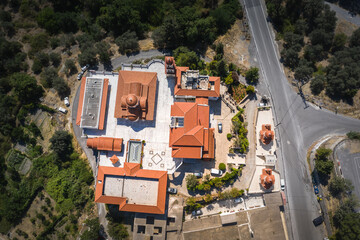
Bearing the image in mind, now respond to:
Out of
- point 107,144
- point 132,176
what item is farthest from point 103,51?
point 132,176

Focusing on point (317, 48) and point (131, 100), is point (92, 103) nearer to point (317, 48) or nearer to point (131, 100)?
point (131, 100)

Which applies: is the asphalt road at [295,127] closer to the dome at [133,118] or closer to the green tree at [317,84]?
the green tree at [317,84]

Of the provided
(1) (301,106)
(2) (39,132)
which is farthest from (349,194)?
(2) (39,132)

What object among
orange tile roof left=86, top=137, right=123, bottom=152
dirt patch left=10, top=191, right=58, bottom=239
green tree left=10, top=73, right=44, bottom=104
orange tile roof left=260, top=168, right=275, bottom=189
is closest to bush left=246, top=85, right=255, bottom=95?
orange tile roof left=260, top=168, right=275, bottom=189

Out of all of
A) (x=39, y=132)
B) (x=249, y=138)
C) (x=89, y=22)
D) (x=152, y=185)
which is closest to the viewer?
(x=152, y=185)

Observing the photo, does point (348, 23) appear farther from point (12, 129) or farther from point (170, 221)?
point (12, 129)
